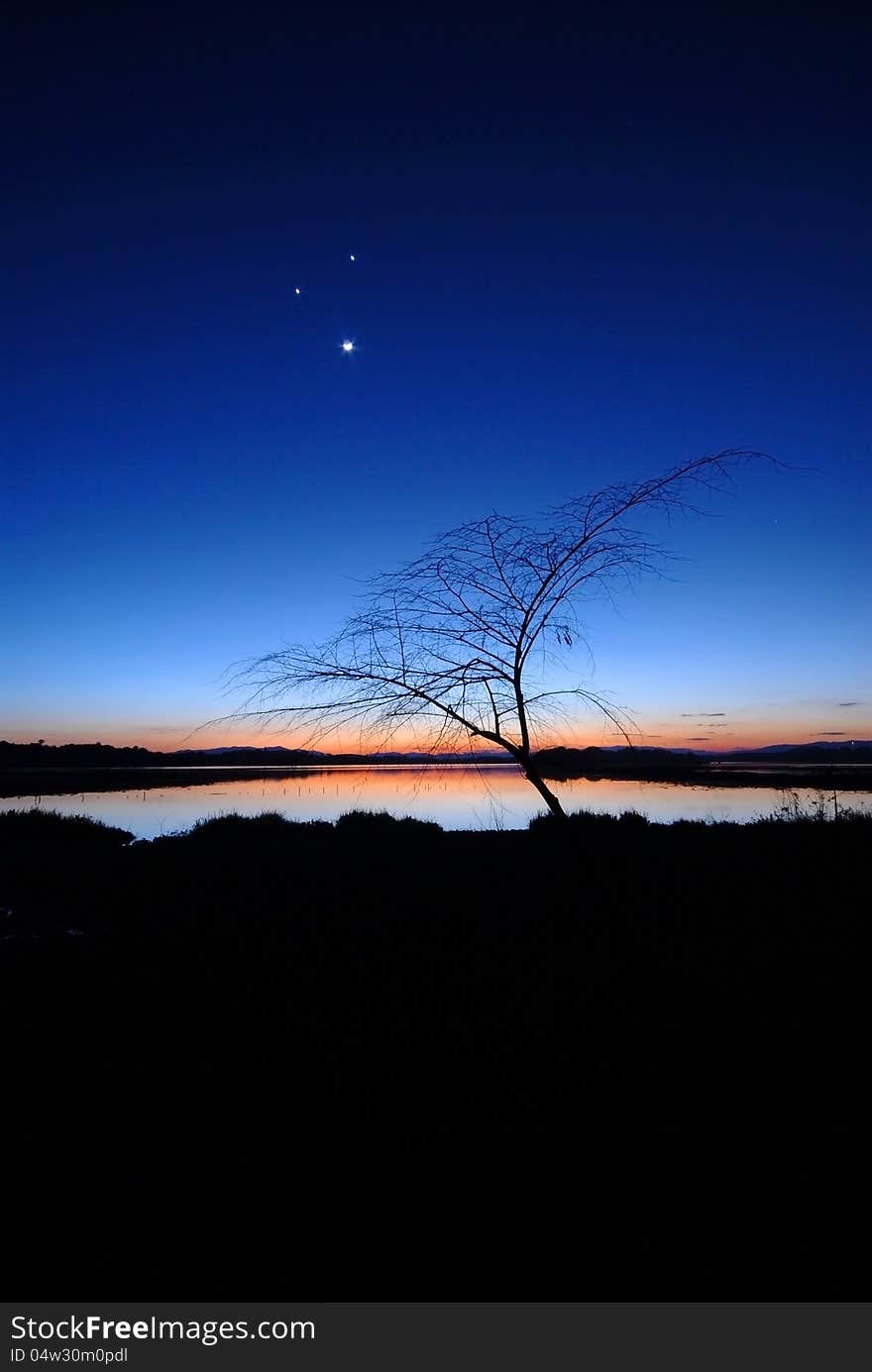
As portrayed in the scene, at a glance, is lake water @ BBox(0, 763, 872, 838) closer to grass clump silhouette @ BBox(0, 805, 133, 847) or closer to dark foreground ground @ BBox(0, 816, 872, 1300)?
grass clump silhouette @ BBox(0, 805, 133, 847)

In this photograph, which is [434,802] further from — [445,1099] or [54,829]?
[445,1099]

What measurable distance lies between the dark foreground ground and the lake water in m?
14.1

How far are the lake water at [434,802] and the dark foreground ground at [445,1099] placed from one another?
14112 mm

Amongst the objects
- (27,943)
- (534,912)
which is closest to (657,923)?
(534,912)

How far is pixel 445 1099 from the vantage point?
4.47 m

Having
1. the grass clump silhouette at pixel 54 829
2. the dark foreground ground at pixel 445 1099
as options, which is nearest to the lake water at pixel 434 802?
the grass clump silhouette at pixel 54 829

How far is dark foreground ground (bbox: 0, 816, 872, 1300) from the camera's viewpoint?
3102 millimetres

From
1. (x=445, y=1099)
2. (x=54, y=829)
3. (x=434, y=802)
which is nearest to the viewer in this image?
(x=445, y=1099)

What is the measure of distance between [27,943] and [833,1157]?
348 inches

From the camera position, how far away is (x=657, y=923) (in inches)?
325

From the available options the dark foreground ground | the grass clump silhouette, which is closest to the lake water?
the grass clump silhouette

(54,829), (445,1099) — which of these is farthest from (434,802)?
(445,1099)

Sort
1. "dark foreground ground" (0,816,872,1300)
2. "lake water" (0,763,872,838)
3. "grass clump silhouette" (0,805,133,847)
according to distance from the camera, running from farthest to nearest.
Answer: "lake water" (0,763,872,838) → "grass clump silhouette" (0,805,133,847) → "dark foreground ground" (0,816,872,1300)

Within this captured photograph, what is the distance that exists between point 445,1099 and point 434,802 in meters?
28.3
